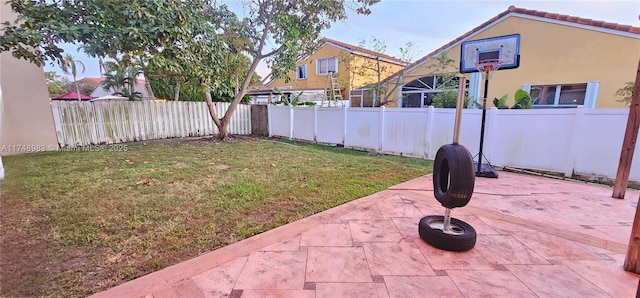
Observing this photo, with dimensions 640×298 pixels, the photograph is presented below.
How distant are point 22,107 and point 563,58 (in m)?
15.0

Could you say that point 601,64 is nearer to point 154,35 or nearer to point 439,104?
point 439,104

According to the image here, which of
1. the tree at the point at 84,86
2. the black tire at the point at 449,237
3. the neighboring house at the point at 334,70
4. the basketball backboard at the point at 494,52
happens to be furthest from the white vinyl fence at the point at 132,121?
the tree at the point at 84,86

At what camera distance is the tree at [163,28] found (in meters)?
5.41

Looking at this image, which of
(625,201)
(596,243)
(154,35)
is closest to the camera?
(596,243)

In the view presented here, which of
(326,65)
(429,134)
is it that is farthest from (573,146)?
(326,65)

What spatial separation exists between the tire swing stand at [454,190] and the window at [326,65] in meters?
14.3

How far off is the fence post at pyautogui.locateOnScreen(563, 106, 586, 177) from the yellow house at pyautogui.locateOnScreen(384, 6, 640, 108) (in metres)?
4.03

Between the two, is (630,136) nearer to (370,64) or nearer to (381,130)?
(381,130)

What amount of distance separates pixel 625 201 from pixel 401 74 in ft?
27.7

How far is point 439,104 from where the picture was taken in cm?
940

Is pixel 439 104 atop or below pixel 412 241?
atop

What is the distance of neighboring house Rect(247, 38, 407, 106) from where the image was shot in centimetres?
1207

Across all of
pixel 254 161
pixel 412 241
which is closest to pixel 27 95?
pixel 254 161

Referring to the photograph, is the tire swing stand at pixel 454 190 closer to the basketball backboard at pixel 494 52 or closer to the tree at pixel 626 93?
the basketball backboard at pixel 494 52
